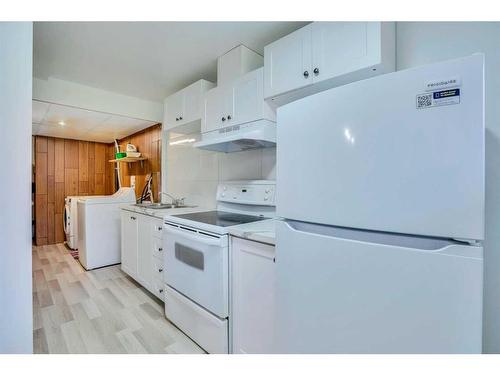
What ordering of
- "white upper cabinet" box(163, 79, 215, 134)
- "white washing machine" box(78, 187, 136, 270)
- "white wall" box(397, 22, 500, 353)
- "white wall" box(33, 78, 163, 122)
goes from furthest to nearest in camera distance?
1. "white washing machine" box(78, 187, 136, 270)
2. "white wall" box(33, 78, 163, 122)
3. "white upper cabinet" box(163, 79, 215, 134)
4. "white wall" box(397, 22, 500, 353)

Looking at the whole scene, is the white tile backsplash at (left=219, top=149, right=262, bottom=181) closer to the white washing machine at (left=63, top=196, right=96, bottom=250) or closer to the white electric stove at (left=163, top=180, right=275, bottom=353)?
the white electric stove at (left=163, top=180, right=275, bottom=353)

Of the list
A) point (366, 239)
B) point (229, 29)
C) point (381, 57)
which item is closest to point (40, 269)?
point (229, 29)

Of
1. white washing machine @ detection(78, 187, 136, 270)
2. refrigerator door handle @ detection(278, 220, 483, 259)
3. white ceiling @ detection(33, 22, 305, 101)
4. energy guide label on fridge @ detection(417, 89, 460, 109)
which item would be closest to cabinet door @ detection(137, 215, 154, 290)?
white washing machine @ detection(78, 187, 136, 270)

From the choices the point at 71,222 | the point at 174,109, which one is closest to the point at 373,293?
the point at 174,109

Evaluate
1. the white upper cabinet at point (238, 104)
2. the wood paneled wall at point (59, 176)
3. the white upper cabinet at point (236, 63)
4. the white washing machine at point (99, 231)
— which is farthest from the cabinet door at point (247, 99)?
the wood paneled wall at point (59, 176)

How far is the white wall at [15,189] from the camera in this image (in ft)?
2.31

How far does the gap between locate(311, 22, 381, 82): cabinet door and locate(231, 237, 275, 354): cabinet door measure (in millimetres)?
998

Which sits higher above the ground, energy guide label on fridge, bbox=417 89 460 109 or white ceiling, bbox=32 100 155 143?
white ceiling, bbox=32 100 155 143

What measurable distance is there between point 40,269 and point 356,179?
12.6ft

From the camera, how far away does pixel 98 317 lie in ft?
6.26

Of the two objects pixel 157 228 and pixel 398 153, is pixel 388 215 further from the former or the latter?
pixel 157 228

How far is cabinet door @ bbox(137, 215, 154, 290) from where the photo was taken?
223 centimetres
